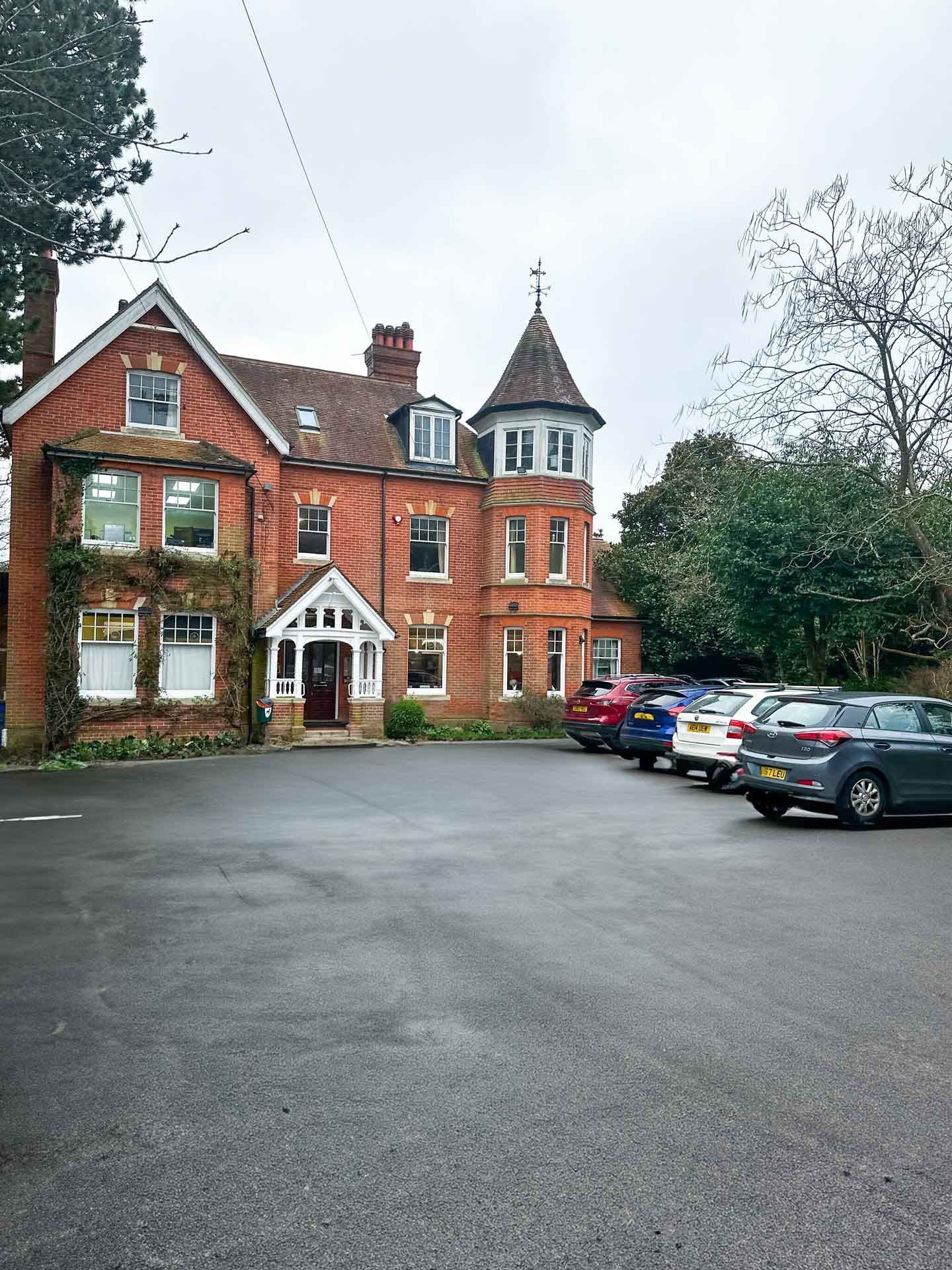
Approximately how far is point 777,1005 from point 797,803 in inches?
269

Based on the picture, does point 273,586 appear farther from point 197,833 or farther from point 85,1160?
point 85,1160

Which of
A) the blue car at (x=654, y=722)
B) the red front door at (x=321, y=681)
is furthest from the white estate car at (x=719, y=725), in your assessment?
the red front door at (x=321, y=681)

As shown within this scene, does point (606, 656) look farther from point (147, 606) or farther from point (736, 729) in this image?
point (736, 729)

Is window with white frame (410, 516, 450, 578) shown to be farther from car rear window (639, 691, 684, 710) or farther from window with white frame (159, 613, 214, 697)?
car rear window (639, 691, 684, 710)

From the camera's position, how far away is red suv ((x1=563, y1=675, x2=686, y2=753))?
21.2 meters

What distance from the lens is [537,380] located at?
28406mm

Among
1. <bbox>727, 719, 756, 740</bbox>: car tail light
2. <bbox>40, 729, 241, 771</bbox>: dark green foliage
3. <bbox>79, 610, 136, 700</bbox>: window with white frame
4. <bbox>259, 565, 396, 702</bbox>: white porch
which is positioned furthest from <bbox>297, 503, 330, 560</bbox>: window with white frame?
<bbox>727, 719, 756, 740</bbox>: car tail light

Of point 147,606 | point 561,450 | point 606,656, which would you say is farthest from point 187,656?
point 606,656

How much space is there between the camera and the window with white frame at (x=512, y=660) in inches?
1088

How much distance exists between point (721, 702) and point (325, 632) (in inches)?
477

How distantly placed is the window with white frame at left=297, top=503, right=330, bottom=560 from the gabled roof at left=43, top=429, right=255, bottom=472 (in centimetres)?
298

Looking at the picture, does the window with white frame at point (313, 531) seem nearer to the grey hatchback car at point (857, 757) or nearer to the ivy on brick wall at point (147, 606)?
the ivy on brick wall at point (147, 606)

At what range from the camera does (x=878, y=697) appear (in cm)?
1152

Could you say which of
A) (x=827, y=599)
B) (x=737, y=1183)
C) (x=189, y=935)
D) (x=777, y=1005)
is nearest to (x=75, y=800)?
(x=189, y=935)
